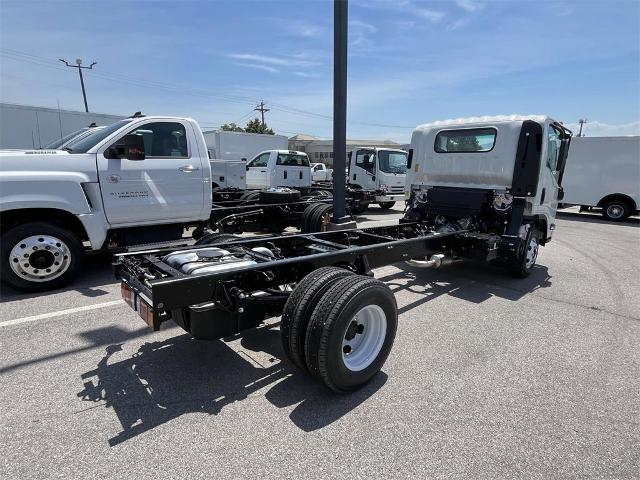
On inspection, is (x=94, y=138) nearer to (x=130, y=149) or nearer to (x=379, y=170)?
(x=130, y=149)

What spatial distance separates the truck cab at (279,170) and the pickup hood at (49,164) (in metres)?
9.02

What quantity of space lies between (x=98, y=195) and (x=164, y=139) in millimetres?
1305

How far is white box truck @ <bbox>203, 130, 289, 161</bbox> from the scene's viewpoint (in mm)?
19234

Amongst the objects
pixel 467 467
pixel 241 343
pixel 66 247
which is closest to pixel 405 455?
pixel 467 467

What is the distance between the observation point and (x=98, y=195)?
534 centimetres

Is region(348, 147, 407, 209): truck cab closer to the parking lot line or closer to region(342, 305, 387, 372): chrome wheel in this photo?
the parking lot line

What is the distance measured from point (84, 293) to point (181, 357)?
7.93 feet

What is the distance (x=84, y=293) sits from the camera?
5059 mm

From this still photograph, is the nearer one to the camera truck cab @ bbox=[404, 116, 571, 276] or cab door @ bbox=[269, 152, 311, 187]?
truck cab @ bbox=[404, 116, 571, 276]

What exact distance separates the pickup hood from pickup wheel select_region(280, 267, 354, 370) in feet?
12.8

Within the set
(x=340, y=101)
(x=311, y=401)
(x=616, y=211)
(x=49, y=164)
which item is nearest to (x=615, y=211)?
(x=616, y=211)

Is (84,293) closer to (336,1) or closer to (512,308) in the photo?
(512,308)

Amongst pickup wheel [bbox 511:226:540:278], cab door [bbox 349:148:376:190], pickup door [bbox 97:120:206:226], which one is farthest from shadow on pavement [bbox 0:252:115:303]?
cab door [bbox 349:148:376:190]

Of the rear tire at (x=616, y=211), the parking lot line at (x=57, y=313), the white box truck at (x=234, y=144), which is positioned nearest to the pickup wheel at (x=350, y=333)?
the parking lot line at (x=57, y=313)
